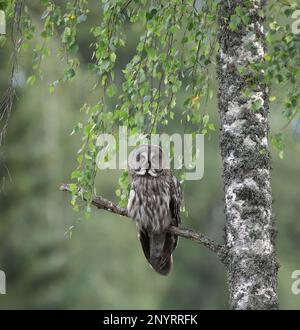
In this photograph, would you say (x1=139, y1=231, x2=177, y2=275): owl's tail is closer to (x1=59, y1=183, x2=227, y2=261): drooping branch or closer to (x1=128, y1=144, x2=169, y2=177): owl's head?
(x1=128, y1=144, x2=169, y2=177): owl's head

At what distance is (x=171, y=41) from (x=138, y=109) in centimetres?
49

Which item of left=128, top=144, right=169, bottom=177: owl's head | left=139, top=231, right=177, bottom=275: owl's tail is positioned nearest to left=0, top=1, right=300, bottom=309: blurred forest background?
left=128, top=144, right=169, bottom=177: owl's head

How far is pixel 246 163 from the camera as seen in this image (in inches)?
252

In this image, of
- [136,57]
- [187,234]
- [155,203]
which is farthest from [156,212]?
[136,57]

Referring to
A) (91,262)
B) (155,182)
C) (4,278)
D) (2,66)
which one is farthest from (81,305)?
(155,182)

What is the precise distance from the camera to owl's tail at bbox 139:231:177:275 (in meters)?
8.41

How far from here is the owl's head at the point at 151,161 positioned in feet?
27.6

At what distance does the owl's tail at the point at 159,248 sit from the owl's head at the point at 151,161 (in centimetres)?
48

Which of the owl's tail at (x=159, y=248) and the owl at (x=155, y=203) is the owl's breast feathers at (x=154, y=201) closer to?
the owl at (x=155, y=203)

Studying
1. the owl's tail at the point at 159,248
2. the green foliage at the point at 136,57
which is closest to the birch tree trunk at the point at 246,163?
the green foliage at the point at 136,57

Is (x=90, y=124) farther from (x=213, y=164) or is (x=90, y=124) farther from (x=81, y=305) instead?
(x=213, y=164)

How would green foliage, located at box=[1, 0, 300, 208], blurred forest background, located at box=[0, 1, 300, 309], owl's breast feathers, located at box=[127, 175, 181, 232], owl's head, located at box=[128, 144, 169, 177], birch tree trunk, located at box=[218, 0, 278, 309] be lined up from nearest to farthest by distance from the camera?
birch tree trunk, located at box=[218, 0, 278, 309]
green foliage, located at box=[1, 0, 300, 208]
owl's breast feathers, located at box=[127, 175, 181, 232]
owl's head, located at box=[128, 144, 169, 177]
blurred forest background, located at box=[0, 1, 300, 309]

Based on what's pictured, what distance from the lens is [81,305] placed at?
20.9m

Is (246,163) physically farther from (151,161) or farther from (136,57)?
(151,161)
